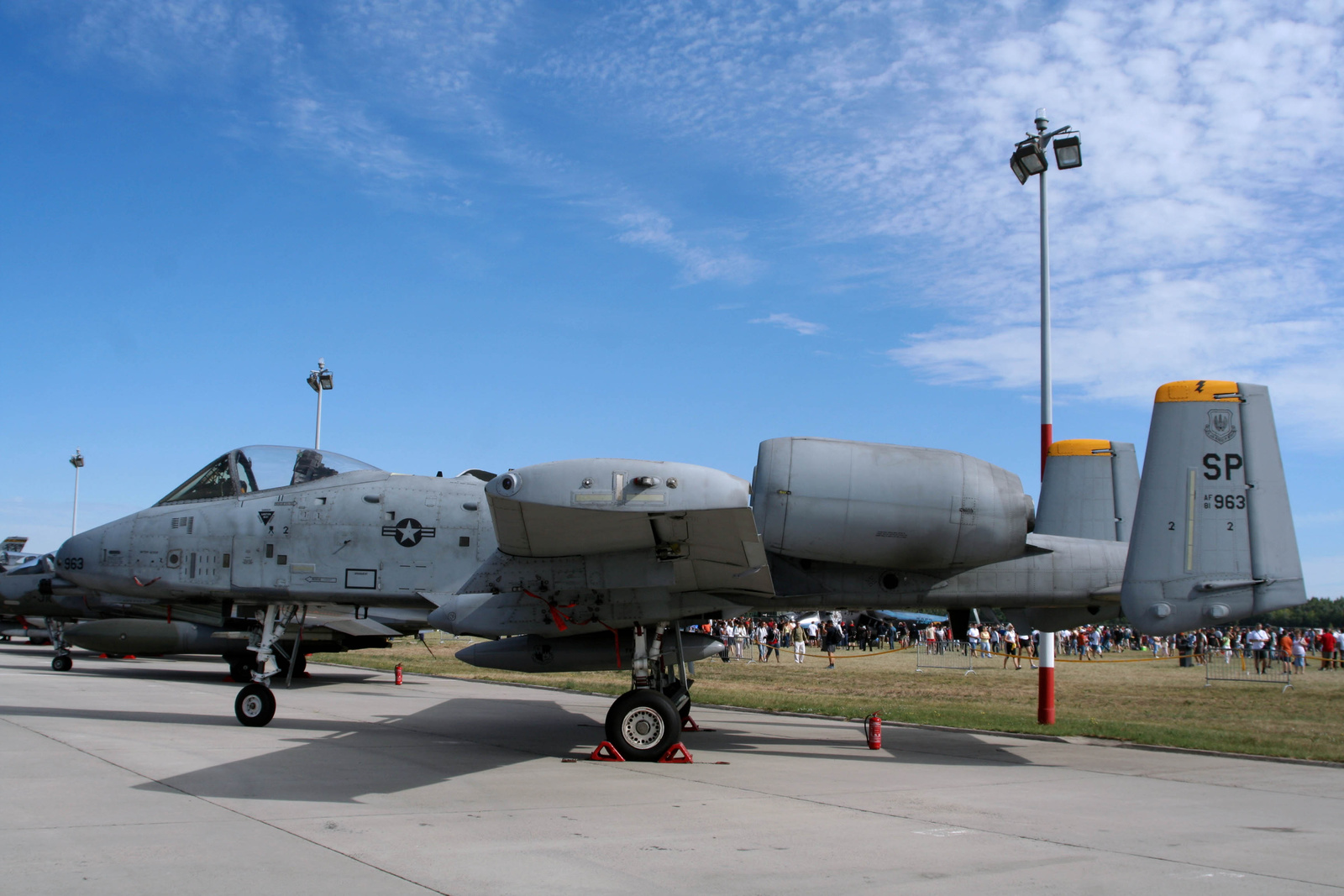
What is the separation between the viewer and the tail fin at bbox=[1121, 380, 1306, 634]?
8.72 meters

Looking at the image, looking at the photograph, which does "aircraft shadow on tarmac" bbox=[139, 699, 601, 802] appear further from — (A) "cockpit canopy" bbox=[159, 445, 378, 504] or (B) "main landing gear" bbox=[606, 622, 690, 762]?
(A) "cockpit canopy" bbox=[159, 445, 378, 504]

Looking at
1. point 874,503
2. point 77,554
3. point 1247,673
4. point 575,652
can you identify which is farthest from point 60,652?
point 1247,673

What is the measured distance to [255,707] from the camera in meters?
11.0

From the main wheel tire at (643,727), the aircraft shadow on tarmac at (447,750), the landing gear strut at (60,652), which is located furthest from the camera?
the landing gear strut at (60,652)

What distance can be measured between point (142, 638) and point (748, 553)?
54.6 ft

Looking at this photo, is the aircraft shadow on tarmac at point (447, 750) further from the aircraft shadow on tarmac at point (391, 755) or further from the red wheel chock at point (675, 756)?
the red wheel chock at point (675, 756)

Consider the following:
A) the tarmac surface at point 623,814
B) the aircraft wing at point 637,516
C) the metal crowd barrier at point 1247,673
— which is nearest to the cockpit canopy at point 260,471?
the tarmac surface at point 623,814

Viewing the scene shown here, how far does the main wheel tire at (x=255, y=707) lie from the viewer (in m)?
11.0

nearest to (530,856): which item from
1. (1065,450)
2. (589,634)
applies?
(589,634)

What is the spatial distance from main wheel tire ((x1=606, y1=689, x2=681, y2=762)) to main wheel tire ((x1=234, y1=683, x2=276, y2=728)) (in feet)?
14.9

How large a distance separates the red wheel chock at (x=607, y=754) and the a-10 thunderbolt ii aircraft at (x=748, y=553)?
11 centimetres

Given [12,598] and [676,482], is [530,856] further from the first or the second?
[12,598]

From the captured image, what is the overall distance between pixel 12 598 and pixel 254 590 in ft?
62.3

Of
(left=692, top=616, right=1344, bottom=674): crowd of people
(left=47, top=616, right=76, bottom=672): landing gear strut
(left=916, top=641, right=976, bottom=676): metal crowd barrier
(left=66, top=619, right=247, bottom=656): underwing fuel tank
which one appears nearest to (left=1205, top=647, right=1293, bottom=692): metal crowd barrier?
(left=692, top=616, right=1344, bottom=674): crowd of people
